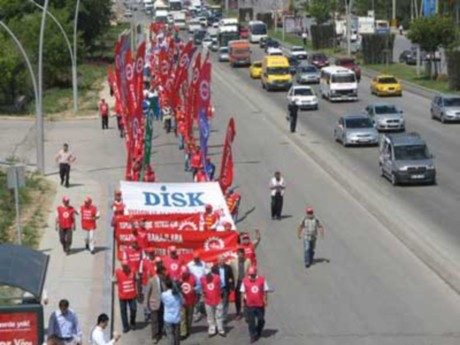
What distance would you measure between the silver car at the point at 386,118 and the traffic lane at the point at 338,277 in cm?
1192

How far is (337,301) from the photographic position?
2431cm

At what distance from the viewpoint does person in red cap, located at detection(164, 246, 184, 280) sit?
22031 mm

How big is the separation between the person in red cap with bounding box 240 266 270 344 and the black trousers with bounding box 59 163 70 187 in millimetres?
19218

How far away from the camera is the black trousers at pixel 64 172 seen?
40.0 meters

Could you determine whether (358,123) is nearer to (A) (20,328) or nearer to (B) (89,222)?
(B) (89,222)

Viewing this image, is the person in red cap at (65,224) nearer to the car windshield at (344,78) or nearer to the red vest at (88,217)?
the red vest at (88,217)

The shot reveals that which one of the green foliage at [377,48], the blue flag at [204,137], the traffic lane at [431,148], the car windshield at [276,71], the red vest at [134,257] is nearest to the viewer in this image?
the red vest at [134,257]

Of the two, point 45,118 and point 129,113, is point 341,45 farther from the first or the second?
point 129,113

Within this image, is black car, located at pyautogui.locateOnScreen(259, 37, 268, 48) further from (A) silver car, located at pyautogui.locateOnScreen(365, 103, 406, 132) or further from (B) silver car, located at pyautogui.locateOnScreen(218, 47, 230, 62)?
(A) silver car, located at pyautogui.locateOnScreen(365, 103, 406, 132)

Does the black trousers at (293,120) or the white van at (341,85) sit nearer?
the black trousers at (293,120)

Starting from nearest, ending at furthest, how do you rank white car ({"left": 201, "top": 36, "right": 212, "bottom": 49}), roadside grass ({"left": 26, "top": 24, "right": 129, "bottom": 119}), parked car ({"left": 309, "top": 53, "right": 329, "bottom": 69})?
roadside grass ({"left": 26, "top": 24, "right": 129, "bottom": 119}) < parked car ({"left": 309, "top": 53, "right": 329, "bottom": 69}) < white car ({"left": 201, "top": 36, "right": 212, "bottom": 49})

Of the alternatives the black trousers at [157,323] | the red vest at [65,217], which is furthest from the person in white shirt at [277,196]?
the black trousers at [157,323]

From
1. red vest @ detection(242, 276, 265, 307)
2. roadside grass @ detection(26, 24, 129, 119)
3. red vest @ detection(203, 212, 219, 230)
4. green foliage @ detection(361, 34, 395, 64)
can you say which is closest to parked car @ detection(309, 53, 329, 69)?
green foliage @ detection(361, 34, 395, 64)

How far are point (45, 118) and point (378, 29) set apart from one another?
6425cm
